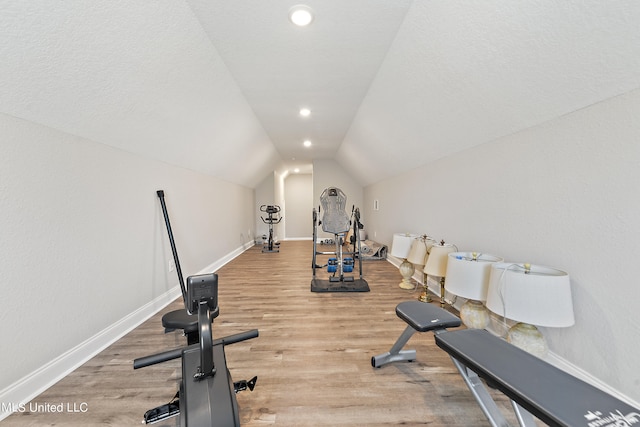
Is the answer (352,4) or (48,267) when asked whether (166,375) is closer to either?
(48,267)

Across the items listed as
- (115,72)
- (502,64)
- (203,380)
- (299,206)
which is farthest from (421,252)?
(299,206)

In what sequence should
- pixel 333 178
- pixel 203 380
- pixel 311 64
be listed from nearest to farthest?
pixel 203 380 < pixel 311 64 < pixel 333 178

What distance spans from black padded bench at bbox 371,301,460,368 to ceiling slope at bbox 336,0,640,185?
1463 millimetres

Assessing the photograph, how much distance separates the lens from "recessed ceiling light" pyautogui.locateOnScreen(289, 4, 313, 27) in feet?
5.40

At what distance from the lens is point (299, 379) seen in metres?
1.55

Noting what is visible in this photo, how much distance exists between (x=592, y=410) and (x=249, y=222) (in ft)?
22.0

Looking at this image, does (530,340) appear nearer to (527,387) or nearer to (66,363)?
(527,387)

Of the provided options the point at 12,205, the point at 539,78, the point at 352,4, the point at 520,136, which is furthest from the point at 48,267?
the point at 520,136

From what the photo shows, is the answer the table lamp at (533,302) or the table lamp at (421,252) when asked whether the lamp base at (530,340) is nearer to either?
the table lamp at (533,302)

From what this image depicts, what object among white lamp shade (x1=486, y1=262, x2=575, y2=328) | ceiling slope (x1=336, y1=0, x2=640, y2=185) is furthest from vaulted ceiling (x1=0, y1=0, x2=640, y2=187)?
white lamp shade (x1=486, y1=262, x2=575, y2=328)

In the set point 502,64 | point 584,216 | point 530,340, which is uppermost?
point 502,64

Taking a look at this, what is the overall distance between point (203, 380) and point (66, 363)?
1.29m

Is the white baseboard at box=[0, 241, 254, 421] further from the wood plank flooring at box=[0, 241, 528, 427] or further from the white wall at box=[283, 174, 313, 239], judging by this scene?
the white wall at box=[283, 174, 313, 239]

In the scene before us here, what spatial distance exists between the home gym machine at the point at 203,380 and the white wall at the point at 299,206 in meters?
7.64
